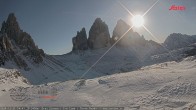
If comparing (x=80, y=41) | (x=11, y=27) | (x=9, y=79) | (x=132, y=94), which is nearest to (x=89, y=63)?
(x=80, y=41)

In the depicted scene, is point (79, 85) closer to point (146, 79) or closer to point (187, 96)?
point (146, 79)

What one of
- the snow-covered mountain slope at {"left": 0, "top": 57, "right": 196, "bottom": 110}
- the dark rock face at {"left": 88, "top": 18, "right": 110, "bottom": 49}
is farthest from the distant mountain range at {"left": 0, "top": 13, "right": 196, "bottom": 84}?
the snow-covered mountain slope at {"left": 0, "top": 57, "right": 196, "bottom": 110}

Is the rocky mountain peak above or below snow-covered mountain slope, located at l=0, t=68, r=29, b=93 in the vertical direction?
above

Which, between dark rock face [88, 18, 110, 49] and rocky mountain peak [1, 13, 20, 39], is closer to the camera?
rocky mountain peak [1, 13, 20, 39]

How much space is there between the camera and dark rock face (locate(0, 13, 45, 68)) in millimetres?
105050

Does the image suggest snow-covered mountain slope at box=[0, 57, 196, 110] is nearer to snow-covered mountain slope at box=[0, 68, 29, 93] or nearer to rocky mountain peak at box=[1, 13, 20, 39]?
snow-covered mountain slope at box=[0, 68, 29, 93]

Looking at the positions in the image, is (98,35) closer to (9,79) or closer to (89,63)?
(89,63)

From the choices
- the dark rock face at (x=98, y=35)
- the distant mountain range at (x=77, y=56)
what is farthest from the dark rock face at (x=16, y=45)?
the dark rock face at (x=98, y=35)

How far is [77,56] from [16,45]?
212ft

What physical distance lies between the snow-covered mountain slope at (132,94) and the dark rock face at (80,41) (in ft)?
481

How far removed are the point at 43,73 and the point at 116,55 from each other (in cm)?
8457

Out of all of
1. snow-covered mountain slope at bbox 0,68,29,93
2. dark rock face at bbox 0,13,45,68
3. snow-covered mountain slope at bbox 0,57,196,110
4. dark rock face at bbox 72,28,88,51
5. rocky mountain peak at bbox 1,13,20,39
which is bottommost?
snow-covered mountain slope at bbox 0,57,196,110

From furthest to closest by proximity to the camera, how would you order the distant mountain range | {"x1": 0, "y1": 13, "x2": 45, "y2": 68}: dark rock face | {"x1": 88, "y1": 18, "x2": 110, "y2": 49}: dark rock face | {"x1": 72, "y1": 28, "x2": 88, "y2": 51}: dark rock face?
1. {"x1": 88, "y1": 18, "x2": 110, "y2": 49}: dark rock face
2. {"x1": 72, "y1": 28, "x2": 88, "y2": 51}: dark rock face
3. the distant mountain range
4. {"x1": 0, "y1": 13, "x2": 45, "y2": 68}: dark rock face

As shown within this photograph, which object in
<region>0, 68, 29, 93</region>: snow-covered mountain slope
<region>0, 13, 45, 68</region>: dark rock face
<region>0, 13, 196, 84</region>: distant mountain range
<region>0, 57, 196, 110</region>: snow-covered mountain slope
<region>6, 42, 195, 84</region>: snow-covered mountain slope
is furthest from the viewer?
<region>6, 42, 195, 84</region>: snow-covered mountain slope
